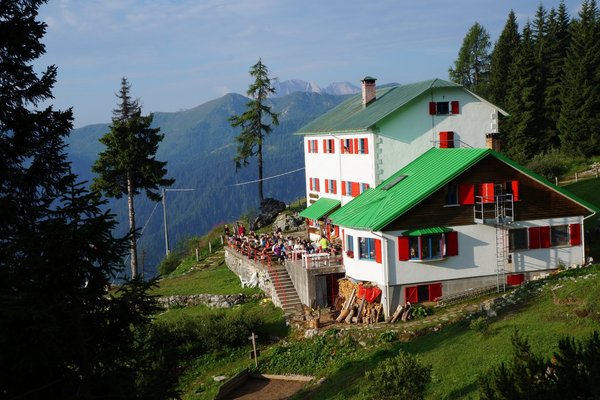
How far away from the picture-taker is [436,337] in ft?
81.9

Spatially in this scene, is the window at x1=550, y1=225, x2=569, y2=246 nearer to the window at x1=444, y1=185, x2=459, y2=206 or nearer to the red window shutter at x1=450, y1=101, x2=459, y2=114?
the window at x1=444, y1=185, x2=459, y2=206

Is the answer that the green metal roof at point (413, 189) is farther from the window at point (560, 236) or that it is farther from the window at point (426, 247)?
the window at point (426, 247)

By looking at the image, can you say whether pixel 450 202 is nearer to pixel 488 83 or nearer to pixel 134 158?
pixel 134 158

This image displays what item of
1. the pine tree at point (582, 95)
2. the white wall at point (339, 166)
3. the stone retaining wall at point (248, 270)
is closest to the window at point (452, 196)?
the white wall at point (339, 166)

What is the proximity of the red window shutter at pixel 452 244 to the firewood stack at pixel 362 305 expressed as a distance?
4.03 metres

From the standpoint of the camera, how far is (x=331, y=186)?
44.5m

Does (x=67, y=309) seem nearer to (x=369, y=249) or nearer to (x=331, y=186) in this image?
(x=369, y=249)

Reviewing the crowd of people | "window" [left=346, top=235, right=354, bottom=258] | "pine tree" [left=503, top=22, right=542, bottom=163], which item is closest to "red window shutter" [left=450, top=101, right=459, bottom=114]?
the crowd of people

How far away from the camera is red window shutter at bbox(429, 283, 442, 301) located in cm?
3077

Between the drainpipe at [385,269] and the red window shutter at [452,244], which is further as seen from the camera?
the red window shutter at [452,244]

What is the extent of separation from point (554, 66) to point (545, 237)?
144ft

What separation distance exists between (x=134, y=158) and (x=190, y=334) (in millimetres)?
19956

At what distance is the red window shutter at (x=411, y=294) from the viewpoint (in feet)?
100

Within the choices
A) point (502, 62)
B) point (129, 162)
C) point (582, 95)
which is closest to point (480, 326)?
point (129, 162)
